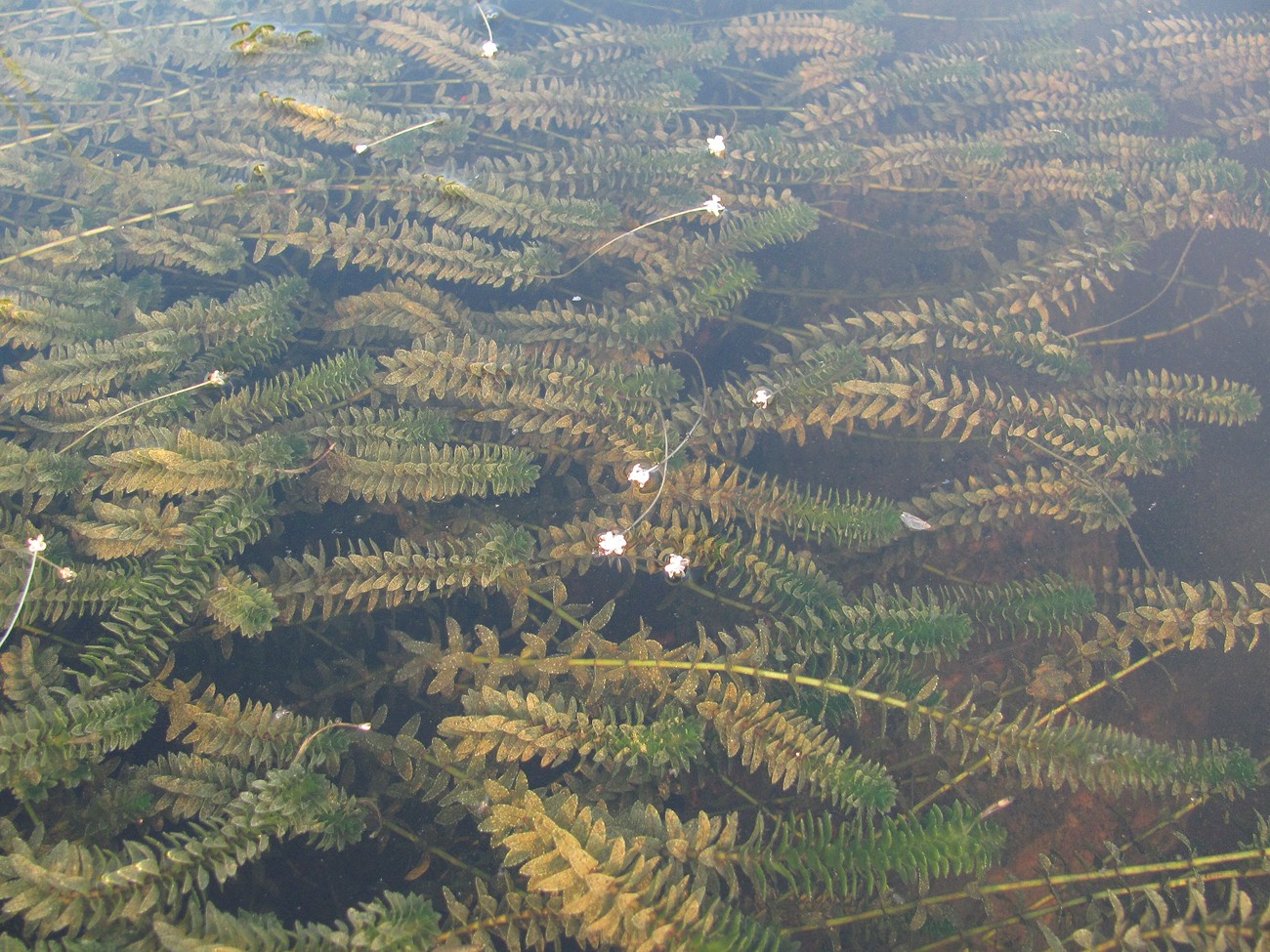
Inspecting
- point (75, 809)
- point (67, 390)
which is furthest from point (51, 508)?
point (75, 809)

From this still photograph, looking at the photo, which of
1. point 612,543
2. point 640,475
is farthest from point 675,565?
point 640,475

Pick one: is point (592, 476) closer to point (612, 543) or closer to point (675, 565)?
point (612, 543)

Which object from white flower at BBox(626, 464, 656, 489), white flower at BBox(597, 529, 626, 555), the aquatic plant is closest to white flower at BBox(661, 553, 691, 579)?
the aquatic plant

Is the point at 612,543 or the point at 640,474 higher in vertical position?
the point at 640,474

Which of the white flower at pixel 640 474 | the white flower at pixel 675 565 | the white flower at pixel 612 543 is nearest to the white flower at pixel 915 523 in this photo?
the white flower at pixel 675 565

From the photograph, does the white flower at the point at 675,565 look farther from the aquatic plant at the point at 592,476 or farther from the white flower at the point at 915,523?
the white flower at the point at 915,523
